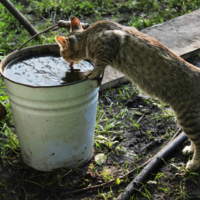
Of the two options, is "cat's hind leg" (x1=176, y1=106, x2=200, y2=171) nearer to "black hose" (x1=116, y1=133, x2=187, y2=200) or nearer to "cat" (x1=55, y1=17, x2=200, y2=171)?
"cat" (x1=55, y1=17, x2=200, y2=171)

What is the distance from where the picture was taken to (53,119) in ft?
8.32

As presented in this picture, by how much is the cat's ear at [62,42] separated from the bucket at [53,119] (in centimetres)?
15

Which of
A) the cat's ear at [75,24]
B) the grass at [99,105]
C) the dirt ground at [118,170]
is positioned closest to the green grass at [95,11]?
the grass at [99,105]

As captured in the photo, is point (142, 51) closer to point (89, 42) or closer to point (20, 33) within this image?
point (89, 42)

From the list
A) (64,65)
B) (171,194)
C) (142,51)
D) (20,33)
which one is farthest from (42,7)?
(171,194)

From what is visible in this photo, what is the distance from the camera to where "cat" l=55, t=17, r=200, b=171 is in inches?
106

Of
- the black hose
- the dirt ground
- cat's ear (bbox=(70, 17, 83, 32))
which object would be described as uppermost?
cat's ear (bbox=(70, 17, 83, 32))

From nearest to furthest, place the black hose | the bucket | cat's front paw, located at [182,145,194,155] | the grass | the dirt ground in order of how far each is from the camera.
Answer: the bucket, the black hose, the dirt ground, the grass, cat's front paw, located at [182,145,194,155]

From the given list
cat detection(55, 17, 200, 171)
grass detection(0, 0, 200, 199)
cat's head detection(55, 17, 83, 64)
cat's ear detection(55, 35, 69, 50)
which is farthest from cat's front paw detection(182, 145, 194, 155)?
cat's ear detection(55, 35, 69, 50)

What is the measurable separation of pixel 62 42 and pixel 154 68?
3.22 feet

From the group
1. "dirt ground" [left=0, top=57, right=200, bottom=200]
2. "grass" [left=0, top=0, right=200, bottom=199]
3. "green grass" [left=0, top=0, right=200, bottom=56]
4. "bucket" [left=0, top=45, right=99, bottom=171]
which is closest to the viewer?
"bucket" [left=0, top=45, right=99, bottom=171]

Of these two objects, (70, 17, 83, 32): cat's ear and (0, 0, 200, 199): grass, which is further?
(70, 17, 83, 32): cat's ear

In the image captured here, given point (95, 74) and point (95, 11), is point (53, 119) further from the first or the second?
point (95, 11)

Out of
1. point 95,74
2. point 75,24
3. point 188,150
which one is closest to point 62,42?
point 75,24
